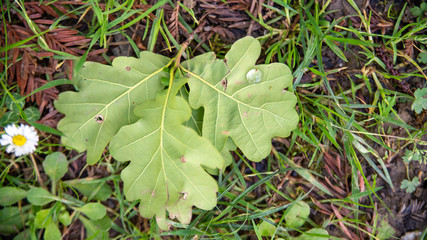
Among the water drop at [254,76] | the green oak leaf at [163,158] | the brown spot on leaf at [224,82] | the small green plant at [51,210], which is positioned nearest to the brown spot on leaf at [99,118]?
the green oak leaf at [163,158]

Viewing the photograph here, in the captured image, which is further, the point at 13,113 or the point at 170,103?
the point at 13,113

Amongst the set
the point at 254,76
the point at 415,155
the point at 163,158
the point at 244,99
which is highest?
the point at 254,76

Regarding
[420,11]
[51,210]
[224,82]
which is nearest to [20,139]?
[51,210]

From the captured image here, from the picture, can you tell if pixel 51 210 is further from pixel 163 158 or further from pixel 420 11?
pixel 420 11

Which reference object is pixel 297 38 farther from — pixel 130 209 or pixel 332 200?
pixel 130 209

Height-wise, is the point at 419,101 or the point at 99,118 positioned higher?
the point at 99,118

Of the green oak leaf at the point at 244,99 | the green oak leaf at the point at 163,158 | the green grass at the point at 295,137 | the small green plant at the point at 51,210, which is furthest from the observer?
the small green plant at the point at 51,210

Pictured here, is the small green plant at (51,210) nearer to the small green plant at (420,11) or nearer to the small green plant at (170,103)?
the small green plant at (170,103)
